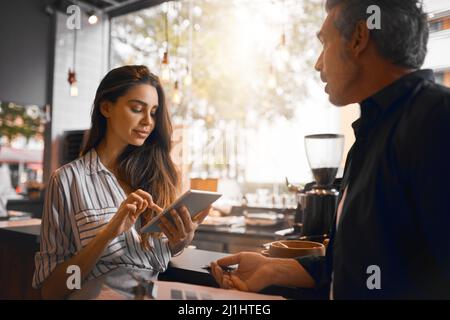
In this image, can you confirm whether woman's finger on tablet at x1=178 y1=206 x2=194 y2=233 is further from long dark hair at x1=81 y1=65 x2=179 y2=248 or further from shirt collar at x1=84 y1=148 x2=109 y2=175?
shirt collar at x1=84 y1=148 x2=109 y2=175

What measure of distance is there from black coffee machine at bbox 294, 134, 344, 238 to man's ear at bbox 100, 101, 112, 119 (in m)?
1.10

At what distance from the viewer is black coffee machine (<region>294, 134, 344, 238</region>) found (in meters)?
2.07

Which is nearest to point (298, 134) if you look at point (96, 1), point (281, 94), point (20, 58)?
point (281, 94)

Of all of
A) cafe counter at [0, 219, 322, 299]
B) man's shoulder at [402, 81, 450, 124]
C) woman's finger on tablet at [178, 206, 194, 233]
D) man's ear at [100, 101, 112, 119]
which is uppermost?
man's ear at [100, 101, 112, 119]

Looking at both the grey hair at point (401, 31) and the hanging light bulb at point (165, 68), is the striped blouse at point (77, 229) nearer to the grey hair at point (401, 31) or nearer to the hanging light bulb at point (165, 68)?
the grey hair at point (401, 31)

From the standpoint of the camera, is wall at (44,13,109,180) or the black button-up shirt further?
wall at (44,13,109,180)

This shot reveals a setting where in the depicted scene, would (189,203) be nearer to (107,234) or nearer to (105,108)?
(107,234)

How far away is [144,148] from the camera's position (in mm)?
2074

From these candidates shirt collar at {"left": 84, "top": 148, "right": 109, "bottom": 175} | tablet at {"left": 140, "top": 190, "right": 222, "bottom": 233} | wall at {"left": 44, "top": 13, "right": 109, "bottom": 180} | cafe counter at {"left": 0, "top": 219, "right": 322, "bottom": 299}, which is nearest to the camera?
tablet at {"left": 140, "top": 190, "right": 222, "bottom": 233}

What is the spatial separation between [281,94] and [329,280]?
672 centimetres

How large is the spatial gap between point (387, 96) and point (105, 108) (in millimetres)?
1273

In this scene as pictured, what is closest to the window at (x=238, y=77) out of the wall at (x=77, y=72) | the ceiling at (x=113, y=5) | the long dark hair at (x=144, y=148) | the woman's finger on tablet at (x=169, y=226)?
the ceiling at (x=113, y=5)

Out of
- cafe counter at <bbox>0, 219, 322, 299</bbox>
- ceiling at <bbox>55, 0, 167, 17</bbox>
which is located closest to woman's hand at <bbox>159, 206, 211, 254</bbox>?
cafe counter at <bbox>0, 219, 322, 299</bbox>

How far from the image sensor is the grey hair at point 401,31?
3.93 feet
